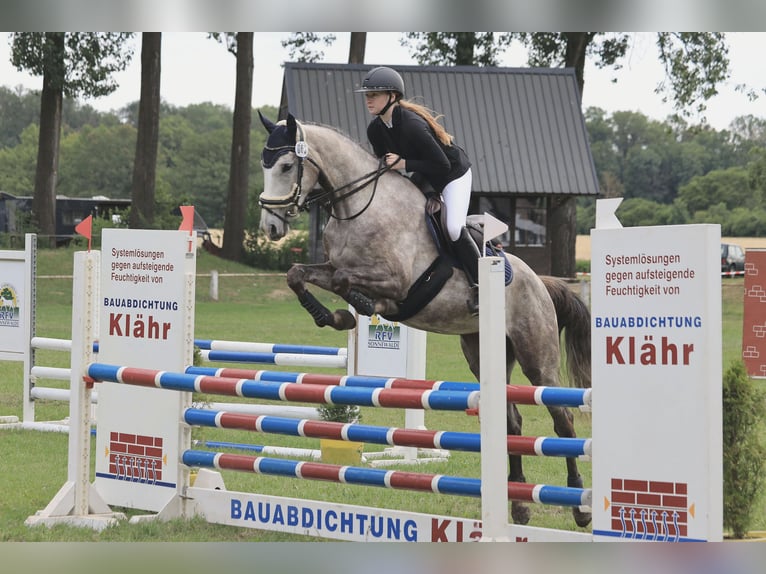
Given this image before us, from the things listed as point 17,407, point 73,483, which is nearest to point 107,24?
point 73,483

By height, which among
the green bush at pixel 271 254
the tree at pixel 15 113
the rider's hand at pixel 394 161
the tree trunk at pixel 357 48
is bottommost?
the rider's hand at pixel 394 161

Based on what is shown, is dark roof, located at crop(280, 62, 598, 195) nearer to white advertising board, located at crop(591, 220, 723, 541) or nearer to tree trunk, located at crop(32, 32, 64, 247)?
tree trunk, located at crop(32, 32, 64, 247)

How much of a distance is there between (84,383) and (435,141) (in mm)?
1871

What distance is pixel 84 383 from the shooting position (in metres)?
4.75

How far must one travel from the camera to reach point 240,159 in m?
24.1

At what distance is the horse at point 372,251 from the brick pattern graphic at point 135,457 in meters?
0.97

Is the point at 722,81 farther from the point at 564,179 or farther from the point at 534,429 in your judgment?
the point at 534,429

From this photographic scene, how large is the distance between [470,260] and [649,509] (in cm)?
164

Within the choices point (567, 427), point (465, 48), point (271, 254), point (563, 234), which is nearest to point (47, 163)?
point (271, 254)

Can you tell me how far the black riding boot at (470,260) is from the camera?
473 cm

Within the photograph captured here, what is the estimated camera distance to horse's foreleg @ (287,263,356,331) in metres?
4.55

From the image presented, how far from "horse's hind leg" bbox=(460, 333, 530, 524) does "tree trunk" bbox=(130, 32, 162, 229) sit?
17.6 m

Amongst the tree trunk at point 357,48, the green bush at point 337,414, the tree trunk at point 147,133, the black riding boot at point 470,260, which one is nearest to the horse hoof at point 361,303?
the black riding boot at point 470,260

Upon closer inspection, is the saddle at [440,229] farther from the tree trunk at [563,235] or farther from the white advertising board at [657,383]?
the tree trunk at [563,235]
